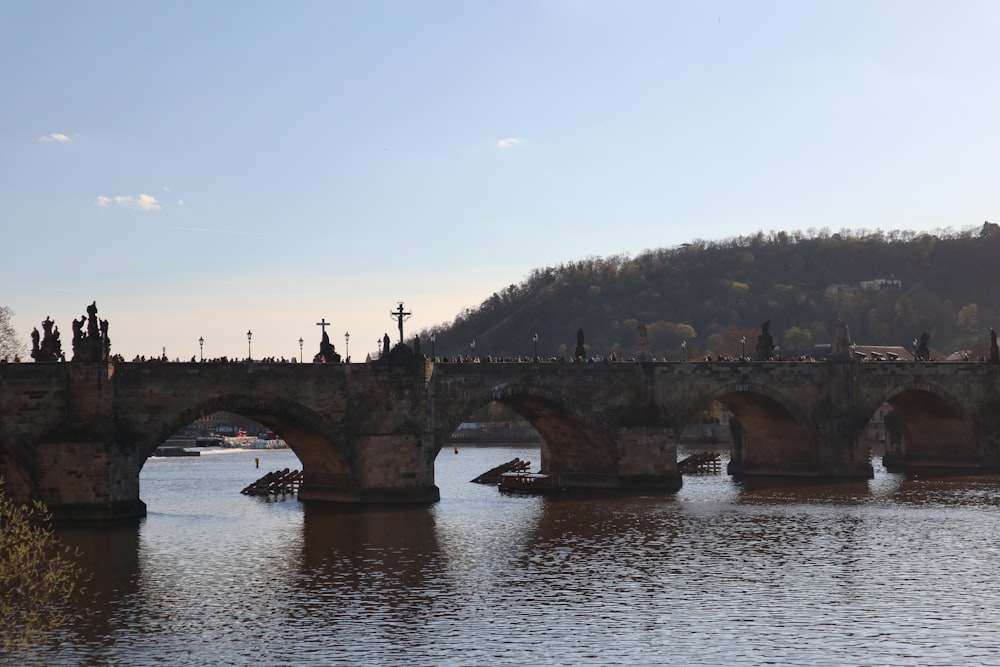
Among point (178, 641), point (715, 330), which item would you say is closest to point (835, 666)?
point (178, 641)

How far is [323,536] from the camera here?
48500 mm

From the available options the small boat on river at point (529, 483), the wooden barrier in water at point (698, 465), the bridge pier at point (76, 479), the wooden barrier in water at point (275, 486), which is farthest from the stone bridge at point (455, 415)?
the wooden barrier in water at point (275, 486)

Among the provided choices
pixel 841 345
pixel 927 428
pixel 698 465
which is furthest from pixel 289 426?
pixel 927 428

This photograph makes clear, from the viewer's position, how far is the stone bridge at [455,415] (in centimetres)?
4928

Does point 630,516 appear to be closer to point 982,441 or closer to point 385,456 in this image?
point 385,456

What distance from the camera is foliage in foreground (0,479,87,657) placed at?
968 inches

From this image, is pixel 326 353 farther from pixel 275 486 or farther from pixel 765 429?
pixel 765 429

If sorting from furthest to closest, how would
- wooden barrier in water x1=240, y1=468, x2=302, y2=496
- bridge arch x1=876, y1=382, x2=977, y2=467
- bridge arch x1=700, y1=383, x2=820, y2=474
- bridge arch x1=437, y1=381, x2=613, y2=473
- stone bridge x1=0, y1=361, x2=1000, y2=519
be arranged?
1. bridge arch x1=876, y1=382, x2=977, y2=467
2. bridge arch x1=700, y1=383, x2=820, y2=474
3. wooden barrier in water x1=240, y1=468, x2=302, y2=496
4. bridge arch x1=437, y1=381, x2=613, y2=473
5. stone bridge x1=0, y1=361, x2=1000, y2=519

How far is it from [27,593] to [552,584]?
50.2 feet

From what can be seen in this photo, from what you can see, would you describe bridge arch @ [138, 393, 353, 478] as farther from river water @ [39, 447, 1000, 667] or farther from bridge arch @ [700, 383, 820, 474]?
bridge arch @ [700, 383, 820, 474]

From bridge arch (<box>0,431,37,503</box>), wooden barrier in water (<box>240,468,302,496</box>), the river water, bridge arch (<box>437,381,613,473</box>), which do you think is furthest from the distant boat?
bridge arch (<box>0,431,37,503</box>)

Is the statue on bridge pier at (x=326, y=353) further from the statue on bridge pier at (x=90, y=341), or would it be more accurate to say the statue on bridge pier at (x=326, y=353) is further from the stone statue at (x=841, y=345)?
the stone statue at (x=841, y=345)

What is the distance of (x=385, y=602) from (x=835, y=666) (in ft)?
43.5

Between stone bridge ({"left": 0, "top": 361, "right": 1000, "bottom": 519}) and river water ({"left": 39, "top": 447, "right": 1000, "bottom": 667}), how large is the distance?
101 inches
